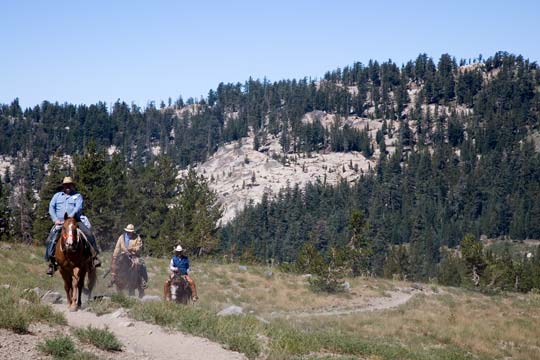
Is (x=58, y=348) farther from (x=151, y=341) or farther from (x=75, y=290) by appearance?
(x=75, y=290)

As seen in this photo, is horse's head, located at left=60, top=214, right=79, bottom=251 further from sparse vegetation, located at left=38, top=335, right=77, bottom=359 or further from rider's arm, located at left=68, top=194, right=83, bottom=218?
sparse vegetation, located at left=38, top=335, right=77, bottom=359

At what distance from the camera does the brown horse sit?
12.8 meters

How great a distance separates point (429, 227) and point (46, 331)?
151 meters

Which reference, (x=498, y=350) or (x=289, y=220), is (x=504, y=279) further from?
(x=289, y=220)

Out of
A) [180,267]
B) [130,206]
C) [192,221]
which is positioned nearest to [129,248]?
[180,267]

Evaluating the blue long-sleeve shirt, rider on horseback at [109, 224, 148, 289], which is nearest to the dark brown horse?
rider on horseback at [109, 224, 148, 289]

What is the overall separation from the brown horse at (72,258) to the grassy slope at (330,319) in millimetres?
747

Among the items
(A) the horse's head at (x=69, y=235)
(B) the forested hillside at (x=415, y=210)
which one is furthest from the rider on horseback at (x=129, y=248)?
(B) the forested hillside at (x=415, y=210)

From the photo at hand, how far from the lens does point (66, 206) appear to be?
13414 millimetres

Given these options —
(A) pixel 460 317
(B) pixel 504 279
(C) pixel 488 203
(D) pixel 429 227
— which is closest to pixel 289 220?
(D) pixel 429 227

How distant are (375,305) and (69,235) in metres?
25.1

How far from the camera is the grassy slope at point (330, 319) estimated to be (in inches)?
502

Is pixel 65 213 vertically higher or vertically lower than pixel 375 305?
higher

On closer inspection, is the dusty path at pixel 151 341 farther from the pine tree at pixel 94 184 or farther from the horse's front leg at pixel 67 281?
the pine tree at pixel 94 184
